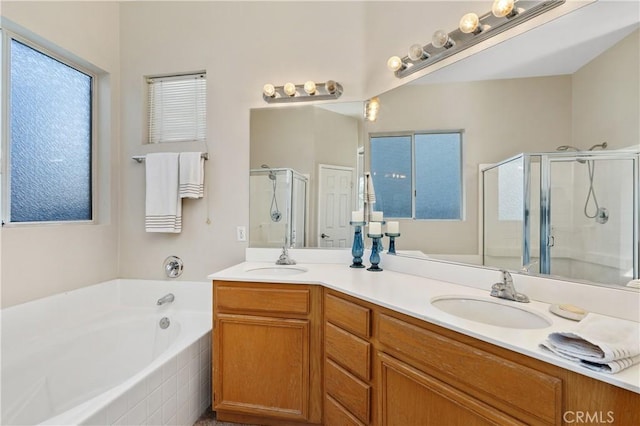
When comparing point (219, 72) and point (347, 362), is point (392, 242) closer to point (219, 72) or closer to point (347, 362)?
point (347, 362)

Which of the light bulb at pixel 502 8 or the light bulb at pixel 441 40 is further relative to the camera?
the light bulb at pixel 441 40

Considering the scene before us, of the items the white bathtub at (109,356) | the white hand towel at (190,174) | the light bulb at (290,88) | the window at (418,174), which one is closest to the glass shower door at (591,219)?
the window at (418,174)

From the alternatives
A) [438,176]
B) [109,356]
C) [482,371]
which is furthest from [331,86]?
[109,356]

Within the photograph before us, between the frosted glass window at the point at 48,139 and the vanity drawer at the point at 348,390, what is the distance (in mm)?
2178

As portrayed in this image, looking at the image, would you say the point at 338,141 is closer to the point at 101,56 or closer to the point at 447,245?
the point at 447,245

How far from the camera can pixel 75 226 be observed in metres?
2.10

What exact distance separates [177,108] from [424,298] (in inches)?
94.4

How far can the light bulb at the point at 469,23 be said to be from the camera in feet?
4.74

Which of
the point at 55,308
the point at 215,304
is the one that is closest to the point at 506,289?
the point at 215,304

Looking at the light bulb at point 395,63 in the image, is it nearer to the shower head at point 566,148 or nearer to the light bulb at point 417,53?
the light bulb at point 417,53

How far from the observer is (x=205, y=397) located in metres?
1.81

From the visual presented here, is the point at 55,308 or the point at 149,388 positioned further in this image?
the point at 55,308

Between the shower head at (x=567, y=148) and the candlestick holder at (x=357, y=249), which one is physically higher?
the shower head at (x=567, y=148)

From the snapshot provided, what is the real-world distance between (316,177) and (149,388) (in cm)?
153
